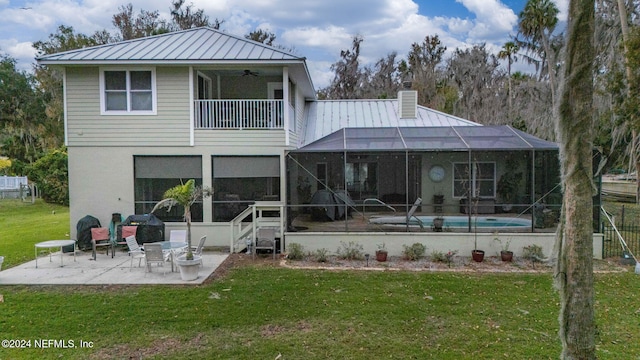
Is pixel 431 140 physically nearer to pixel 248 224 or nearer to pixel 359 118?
pixel 359 118

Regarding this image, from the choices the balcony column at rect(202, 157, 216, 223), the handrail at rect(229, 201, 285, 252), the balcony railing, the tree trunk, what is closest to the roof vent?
the balcony railing

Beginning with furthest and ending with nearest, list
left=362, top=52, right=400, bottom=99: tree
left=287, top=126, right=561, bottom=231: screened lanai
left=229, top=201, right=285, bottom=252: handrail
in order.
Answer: left=362, top=52, right=400, bottom=99: tree, left=287, top=126, right=561, bottom=231: screened lanai, left=229, top=201, right=285, bottom=252: handrail

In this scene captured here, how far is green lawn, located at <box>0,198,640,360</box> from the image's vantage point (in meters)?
4.50

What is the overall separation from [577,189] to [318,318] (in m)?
4.07

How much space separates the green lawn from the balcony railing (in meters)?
4.66

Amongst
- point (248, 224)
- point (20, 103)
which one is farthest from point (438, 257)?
point (20, 103)

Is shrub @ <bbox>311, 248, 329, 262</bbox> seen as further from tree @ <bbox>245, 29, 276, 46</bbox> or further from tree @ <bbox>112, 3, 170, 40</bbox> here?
tree @ <bbox>112, 3, 170, 40</bbox>

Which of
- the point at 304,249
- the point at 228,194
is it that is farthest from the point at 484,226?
the point at 228,194

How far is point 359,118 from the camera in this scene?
14680mm

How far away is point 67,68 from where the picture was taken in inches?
408

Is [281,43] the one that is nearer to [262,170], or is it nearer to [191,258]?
[262,170]

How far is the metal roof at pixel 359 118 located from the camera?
1399cm

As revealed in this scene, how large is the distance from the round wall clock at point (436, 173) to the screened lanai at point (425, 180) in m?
0.04

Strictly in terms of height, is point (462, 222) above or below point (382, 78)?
below
